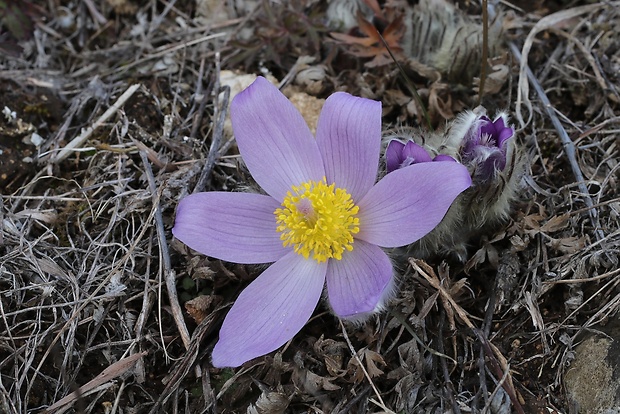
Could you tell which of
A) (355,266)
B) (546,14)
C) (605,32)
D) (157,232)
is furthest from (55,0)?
(605,32)

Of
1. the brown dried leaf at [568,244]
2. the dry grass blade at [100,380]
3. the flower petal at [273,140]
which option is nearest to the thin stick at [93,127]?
the flower petal at [273,140]

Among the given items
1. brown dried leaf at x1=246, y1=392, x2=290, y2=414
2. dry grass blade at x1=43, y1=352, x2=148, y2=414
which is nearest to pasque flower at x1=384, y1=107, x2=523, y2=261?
brown dried leaf at x1=246, y1=392, x2=290, y2=414

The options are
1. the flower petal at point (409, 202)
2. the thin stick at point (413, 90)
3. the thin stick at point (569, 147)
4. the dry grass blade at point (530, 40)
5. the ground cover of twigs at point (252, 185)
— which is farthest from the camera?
the dry grass blade at point (530, 40)

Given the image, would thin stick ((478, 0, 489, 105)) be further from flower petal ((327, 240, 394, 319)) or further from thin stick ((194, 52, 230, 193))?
thin stick ((194, 52, 230, 193))

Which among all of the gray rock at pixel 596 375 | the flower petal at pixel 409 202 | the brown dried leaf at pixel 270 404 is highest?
the flower petal at pixel 409 202

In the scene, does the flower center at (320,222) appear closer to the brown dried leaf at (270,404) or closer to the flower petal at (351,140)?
the flower petal at (351,140)

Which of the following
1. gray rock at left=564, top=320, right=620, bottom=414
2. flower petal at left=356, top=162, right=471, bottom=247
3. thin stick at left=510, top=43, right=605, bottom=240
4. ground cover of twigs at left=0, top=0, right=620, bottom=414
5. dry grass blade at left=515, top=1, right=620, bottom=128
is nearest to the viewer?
flower petal at left=356, top=162, right=471, bottom=247

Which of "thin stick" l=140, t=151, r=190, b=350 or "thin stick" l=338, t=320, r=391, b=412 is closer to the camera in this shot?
"thin stick" l=338, t=320, r=391, b=412
